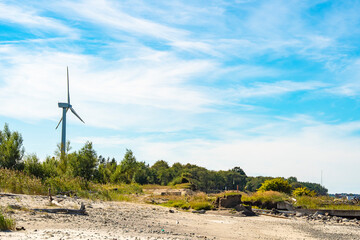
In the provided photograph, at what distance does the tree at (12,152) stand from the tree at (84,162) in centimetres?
531

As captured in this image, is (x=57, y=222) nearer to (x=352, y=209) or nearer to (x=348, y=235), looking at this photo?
(x=348, y=235)

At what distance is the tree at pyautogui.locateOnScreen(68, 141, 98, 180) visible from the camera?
37.8 metres

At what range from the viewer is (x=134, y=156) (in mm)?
50031

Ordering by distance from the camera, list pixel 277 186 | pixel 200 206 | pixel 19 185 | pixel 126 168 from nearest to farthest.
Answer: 1. pixel 19 185
2. pixel 200 206
3. pixel 277 186
4. pixel 126 168

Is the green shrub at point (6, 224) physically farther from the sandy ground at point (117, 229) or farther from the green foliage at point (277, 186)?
the green foliage at point (277, 186)

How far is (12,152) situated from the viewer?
34.3 meters

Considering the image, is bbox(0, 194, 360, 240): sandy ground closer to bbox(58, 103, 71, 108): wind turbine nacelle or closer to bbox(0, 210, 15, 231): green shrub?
bbox(0, 210, 15, 231): green shrub

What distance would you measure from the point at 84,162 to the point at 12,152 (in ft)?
23.8

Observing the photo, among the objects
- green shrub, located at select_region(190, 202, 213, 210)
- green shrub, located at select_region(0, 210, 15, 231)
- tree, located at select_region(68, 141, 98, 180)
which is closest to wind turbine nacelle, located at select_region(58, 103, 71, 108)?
tree, located at select_region(68, 141, 98, 180)

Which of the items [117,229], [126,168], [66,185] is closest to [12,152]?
[66,185]

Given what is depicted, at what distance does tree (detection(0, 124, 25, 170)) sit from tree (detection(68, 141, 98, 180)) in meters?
5.31

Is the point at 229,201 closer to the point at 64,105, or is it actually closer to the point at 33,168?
the point at 33,168

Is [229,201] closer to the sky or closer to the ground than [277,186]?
closer to the ground

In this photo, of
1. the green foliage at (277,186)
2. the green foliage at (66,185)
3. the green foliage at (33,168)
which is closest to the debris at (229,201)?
the green foliage at (66,185)
